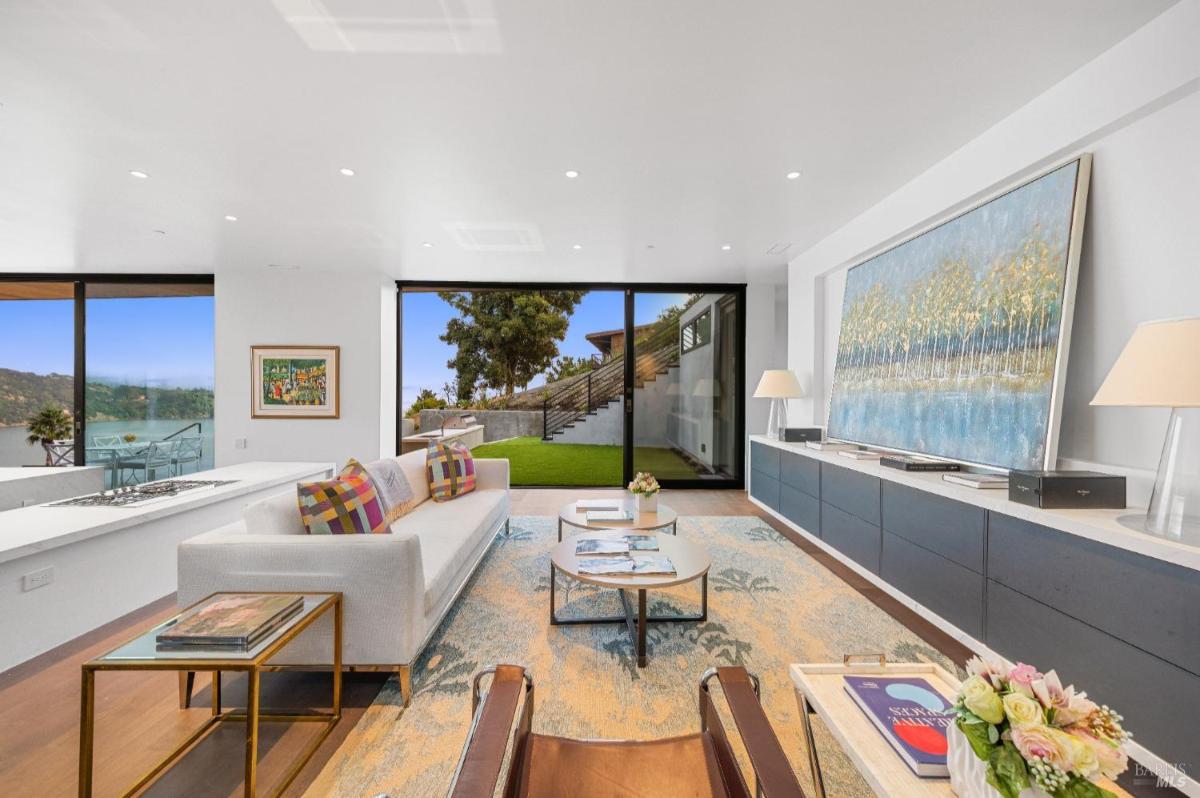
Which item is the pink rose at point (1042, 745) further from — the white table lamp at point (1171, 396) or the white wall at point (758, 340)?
the white wall at point (758, 340)

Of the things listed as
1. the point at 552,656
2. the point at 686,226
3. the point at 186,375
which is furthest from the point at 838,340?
the point at 186,375

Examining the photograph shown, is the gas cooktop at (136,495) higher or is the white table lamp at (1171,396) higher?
the white table lamp at (1171,396)

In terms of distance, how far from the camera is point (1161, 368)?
4.59ft

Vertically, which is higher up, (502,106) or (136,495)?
(502,106)

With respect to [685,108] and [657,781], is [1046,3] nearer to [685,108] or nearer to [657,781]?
[685,108]

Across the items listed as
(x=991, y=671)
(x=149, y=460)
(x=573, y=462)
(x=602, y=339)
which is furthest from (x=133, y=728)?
(x=602, y=339)

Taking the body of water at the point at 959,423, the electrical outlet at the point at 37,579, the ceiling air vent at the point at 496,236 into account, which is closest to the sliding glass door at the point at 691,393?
the ceiling air vent at the point at 496,236

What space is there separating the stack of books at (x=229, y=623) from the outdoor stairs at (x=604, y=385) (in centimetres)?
459

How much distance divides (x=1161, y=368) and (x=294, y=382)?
21.1 feet

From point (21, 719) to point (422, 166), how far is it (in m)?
3.04

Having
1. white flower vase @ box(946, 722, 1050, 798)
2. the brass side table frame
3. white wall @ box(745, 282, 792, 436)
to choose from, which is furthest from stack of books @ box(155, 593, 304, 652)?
white wall @ box(745, 282, 792, 436)

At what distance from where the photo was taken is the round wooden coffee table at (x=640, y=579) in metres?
2.08

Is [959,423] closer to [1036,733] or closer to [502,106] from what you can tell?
[1036,733]

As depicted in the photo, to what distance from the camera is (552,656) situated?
216 centimetres
